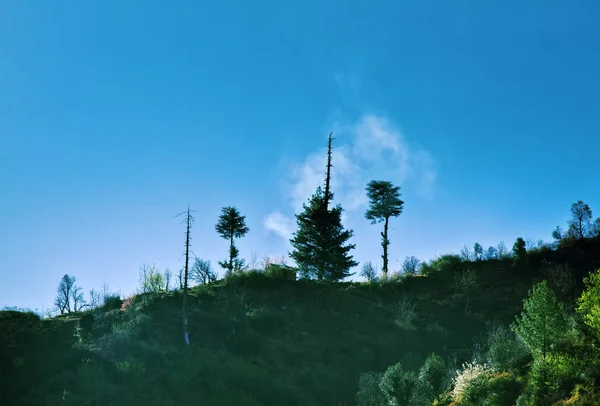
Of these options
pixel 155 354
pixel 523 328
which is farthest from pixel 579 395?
pixel 155 354

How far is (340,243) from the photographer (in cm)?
5966

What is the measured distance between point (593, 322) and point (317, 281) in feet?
116

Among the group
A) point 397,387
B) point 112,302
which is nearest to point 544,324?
point 397,387

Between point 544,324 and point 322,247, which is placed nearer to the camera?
point 544,324

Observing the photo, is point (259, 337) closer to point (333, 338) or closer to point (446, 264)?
point (333, 338)

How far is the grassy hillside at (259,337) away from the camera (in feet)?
123

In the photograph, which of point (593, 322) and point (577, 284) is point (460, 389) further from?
point (577, 284)

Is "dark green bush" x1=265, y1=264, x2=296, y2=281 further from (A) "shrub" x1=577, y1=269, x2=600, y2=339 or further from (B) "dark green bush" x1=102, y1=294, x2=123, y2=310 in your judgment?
(A) "shrub" x1=577, y1=269, x2=600, y2=339

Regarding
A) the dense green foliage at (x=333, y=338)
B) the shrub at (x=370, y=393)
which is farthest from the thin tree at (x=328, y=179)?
the shrub at (x=370, y=393)

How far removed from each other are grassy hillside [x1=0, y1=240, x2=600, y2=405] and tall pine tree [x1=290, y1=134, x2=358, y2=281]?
13.2 feet

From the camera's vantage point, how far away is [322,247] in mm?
58812

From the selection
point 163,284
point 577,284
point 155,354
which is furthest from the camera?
point 163,284

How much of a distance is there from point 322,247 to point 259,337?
559 inches

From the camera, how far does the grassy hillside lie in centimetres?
3762
